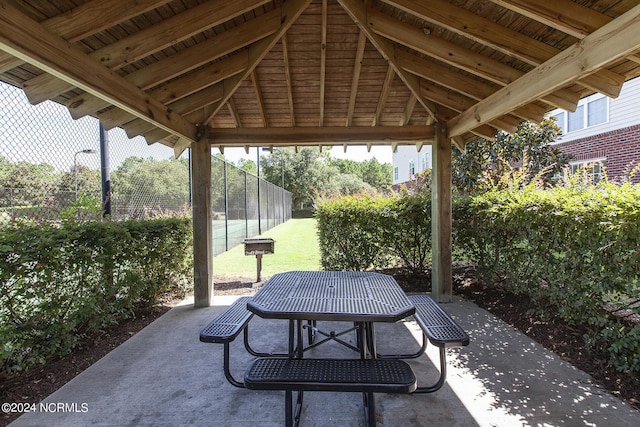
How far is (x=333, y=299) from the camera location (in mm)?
2285

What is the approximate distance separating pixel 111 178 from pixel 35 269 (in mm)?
1950

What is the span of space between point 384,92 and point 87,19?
10.8 feet

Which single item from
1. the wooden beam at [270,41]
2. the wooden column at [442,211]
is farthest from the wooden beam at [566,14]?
the wooden column at [442,211]

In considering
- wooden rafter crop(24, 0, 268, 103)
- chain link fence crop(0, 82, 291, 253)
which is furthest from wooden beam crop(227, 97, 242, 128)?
wooden rafter crop(24, 0, 268, 103)

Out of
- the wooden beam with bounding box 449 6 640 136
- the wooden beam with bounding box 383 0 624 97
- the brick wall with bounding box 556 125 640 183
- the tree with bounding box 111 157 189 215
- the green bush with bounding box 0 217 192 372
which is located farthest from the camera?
the brick wall with bounding box 556 125 640 183

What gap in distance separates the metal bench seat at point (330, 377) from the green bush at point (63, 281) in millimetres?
2007

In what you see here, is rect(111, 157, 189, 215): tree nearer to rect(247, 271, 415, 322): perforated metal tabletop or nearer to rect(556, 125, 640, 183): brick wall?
rect(247, 271, 415, 322): perforated metal tabletop

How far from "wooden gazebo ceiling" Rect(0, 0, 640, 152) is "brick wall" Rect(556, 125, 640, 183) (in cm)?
562

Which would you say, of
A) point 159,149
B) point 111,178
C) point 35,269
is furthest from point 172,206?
point 35,269

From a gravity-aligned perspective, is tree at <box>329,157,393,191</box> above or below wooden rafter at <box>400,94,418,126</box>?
above

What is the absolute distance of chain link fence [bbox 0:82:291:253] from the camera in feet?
8.83

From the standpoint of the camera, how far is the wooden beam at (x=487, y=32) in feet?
8.80

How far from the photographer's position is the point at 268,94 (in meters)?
4.55

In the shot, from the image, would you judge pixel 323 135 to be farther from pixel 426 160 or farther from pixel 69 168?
pixel 426 160
